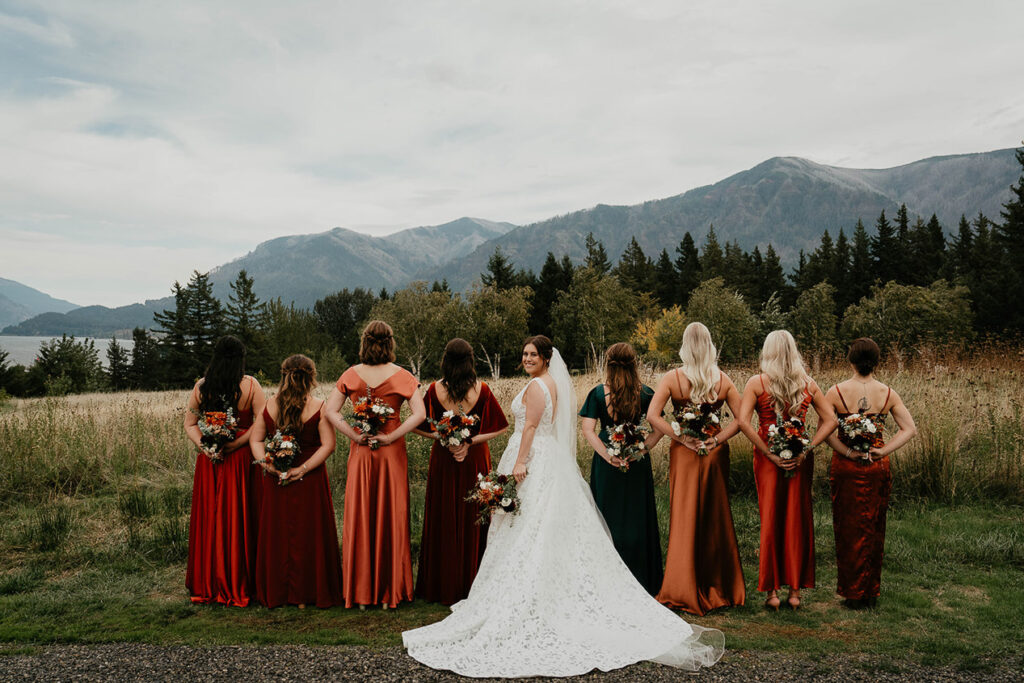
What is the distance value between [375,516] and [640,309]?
73082mm

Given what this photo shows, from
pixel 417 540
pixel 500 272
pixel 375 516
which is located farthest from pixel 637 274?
pixel 375 516

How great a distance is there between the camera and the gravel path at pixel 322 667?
4496 mm

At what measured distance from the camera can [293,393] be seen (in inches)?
238

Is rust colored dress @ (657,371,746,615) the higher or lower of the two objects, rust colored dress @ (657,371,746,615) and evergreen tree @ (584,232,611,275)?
the lower

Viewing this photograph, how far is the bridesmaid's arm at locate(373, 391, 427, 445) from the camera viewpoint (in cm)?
593

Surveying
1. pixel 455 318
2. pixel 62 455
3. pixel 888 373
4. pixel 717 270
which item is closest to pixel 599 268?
pixel 717 270

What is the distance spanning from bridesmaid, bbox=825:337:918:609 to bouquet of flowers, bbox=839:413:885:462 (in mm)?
Result: 21

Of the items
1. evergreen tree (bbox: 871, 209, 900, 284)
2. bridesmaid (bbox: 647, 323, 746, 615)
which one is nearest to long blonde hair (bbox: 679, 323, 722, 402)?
bridesmaid (bbox: 647, 323, 746, 615)

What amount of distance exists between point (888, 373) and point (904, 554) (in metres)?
7.55

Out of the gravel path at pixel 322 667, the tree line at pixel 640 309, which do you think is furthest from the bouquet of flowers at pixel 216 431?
the tree line at pixel 640 309

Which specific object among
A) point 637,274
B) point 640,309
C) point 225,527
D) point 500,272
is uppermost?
point 637,274

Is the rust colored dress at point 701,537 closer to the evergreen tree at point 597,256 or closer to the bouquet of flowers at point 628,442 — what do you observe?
the bouquet of flowers at point 628,442

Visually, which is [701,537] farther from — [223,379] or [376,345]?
[223,379]

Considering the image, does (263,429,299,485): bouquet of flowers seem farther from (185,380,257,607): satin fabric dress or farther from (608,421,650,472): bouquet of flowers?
(608,421,650,472): bouquet of flowers
